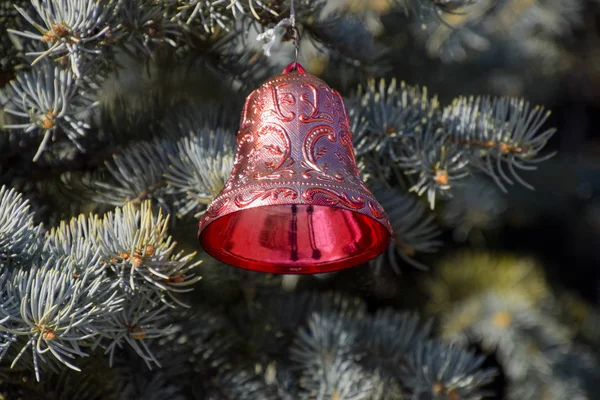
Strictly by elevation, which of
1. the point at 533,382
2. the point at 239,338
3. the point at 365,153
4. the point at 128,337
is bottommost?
the point at 533,382

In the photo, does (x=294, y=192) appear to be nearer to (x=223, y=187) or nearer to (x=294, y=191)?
(x=294, y=191)

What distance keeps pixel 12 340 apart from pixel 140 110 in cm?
43

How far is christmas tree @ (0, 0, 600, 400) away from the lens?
0.77 meters

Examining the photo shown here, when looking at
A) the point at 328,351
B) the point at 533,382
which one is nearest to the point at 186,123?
→ the point at 328,351

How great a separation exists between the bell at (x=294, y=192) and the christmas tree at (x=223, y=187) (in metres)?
0.05

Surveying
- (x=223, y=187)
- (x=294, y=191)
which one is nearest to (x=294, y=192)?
(x=294, y=191)

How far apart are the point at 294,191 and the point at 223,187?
0.38 feet

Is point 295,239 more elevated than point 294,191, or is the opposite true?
point 294,191

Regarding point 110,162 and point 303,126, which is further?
point 110,162

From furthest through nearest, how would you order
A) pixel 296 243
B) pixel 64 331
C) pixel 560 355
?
pixel 560 355 → pixel 296 243 → pixel 64 331

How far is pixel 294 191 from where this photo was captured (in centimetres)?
73

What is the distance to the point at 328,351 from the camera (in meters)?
1.00

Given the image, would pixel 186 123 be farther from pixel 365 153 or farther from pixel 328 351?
pixel 328 351

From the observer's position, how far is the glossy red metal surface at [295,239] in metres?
0.88
